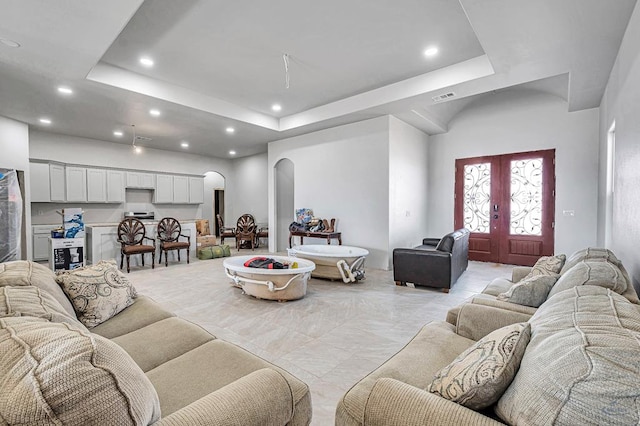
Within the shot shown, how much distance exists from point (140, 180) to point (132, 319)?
7.91 meters

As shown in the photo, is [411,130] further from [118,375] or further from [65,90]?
[118,375]

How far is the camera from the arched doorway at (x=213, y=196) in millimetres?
12394

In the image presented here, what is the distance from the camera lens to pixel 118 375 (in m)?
0.79

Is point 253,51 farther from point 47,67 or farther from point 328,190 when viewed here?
point 328,190

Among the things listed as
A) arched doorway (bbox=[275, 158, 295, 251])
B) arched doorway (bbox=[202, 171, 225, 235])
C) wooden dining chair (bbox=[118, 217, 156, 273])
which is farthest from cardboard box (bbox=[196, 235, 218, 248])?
arched doorway (bbox=[202, 171, 225, 235])

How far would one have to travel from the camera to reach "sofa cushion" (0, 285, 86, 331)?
48.4 inches

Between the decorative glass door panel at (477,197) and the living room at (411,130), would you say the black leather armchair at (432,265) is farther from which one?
the decorative glass door panel at (477,197)

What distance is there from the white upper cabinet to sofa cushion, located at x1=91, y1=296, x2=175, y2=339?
7.11 meters

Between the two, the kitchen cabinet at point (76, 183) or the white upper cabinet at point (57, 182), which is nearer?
the white upper cabinet at point (57, 182)

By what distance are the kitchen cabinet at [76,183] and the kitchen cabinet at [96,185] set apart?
0.29 feet

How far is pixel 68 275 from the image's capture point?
2088 millimetres

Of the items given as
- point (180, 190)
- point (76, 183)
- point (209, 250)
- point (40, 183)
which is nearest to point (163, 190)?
point (180, 190)

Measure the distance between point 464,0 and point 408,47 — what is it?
1.32 m

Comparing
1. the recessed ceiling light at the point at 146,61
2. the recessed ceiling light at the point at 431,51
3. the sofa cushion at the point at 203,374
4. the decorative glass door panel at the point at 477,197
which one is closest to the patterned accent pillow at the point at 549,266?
the sofa cushion at the point at 203,374
